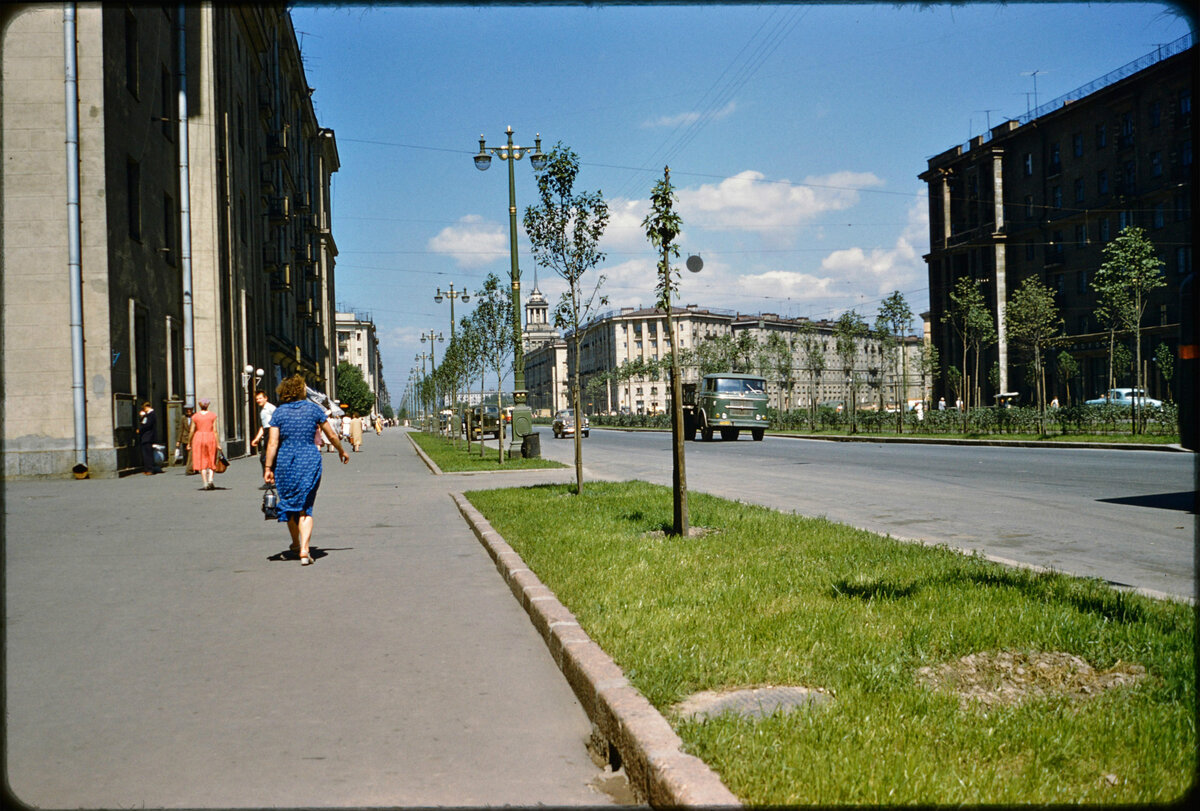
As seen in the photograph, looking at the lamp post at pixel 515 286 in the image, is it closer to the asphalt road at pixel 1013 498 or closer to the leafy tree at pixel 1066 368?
the asphalt road at pixel 1013 498

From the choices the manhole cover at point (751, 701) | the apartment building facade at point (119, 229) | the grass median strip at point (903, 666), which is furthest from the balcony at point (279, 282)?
the manhole cover at point (751, 701)

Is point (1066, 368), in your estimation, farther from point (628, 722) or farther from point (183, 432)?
point (628, 722)

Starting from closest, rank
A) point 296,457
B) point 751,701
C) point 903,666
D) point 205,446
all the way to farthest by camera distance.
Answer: point 751,701
point 903,666
point 296,457
point 205,446

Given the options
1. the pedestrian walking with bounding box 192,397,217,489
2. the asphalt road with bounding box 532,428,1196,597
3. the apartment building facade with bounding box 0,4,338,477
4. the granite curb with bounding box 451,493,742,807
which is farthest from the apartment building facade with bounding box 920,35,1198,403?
the granite curb with bounding box 451,493,742,807

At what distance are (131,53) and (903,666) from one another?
2441 cm

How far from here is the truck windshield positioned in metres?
38.4

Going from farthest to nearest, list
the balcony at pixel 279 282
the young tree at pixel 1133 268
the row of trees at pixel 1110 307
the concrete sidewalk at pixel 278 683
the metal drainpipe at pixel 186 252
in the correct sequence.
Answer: the balcony at pixel 279 282 < the row of trees at pixel 1110 307 < the young tree at pixel 1133 268 < the metal drainpipe at pixel 186 252 < the concrete sidewalk at pixel 278 683

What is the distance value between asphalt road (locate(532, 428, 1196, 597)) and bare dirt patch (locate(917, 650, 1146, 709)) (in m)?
2.14

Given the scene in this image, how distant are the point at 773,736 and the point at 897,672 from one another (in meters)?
1.00

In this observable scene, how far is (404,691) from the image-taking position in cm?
472

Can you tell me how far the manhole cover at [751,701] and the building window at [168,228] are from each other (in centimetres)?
2476

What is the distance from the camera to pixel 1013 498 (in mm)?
12492

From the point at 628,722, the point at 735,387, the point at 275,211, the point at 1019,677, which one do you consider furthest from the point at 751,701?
the point at 275,211

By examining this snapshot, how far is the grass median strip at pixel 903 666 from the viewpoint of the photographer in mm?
3133
